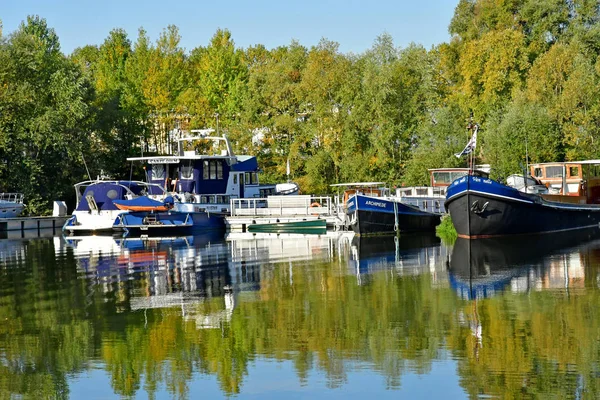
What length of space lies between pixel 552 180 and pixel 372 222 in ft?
28.5

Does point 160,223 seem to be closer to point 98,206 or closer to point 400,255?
point 98,206

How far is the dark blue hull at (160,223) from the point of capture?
47.8m

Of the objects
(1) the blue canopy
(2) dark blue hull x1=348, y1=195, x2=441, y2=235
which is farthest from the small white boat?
(2) dark blue hull x1=348, y1=195, x2=441, y2=235

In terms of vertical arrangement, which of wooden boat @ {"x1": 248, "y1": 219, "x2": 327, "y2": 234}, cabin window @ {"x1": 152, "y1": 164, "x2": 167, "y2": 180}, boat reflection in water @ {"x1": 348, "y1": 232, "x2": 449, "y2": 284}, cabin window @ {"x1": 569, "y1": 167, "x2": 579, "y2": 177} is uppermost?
cabin window @ {"x1": 152, "y1": 164, "x2": 167, "y2": 180}

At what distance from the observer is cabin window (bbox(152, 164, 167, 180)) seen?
5353 cm

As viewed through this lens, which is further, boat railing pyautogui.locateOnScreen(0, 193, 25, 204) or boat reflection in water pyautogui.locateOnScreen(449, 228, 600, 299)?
boat railing pyautogui.locateOnScreen(0, 193, 25, 204)

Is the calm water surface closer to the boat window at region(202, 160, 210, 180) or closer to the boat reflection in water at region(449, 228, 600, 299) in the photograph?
the boat reflection in water at region(449, 228, 600, 299)

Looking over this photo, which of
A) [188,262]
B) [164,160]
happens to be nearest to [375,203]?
[188,262]

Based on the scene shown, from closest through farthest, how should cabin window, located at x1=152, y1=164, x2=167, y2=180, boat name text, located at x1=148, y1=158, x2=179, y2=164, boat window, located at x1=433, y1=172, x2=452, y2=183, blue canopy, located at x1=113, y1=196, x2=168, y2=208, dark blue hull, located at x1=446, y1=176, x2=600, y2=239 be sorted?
1. dark blue hull, located at x1=446, y1=176, x2=600, y2=239
2. blue canopy, located at x1=113, y1=196, x2=168, y2=208
3. boat window, located at x1=433, y1=172, x2=452, y2=183
4. boat name text, located at x1=148, y1=158, x2=179, y2=164
5. cabin window, located at x1=152, y1=164, x2=167, y2=180

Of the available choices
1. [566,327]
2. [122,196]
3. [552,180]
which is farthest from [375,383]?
[122,196]

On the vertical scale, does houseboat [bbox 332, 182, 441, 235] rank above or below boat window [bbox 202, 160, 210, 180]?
below

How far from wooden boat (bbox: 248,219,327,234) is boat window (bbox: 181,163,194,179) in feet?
18.8

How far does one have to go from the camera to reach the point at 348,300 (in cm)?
2272

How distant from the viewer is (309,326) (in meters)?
19.4
